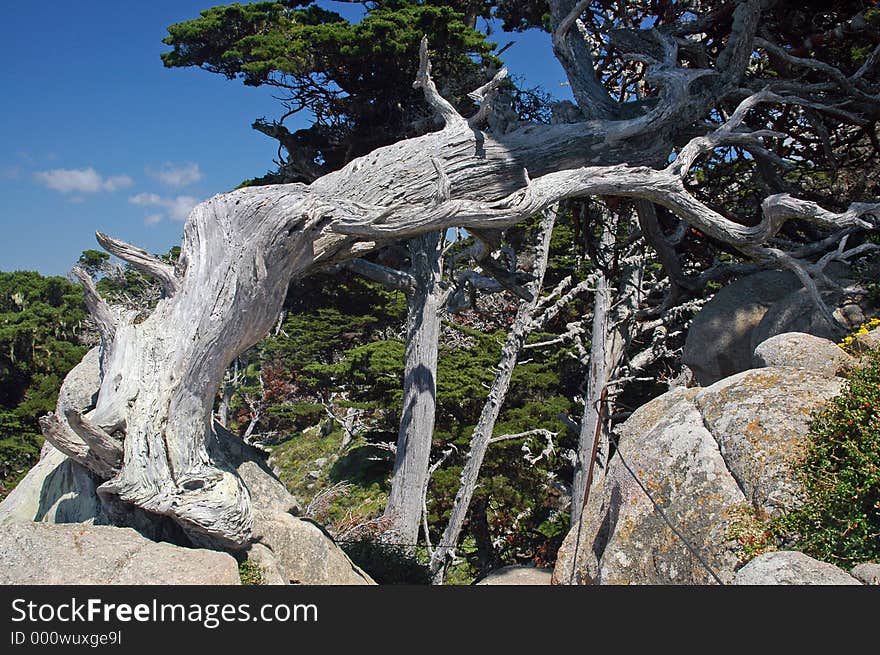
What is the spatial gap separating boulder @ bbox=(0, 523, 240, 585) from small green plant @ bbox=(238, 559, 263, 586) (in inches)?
21.7

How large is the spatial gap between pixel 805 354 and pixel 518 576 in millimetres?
6521

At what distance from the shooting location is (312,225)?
20.4 feet

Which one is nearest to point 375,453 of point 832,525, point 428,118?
point 428,118

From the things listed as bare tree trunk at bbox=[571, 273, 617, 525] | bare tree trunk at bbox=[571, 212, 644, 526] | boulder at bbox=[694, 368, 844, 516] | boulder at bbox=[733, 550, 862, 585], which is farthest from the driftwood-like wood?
bare tree trunk at bbox=[571, 273, 617, 525]

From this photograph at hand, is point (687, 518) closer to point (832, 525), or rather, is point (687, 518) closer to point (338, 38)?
point (832, 525)

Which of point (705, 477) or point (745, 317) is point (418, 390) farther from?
point (705, 477)

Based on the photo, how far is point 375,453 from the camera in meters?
15.1

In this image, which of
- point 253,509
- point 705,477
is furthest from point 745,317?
point 253,509

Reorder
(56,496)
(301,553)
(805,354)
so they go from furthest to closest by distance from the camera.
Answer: (56,496)
(301,553)
(805,354)

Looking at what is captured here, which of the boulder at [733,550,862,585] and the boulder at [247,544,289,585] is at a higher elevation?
the boulder at [247,544,289,585]

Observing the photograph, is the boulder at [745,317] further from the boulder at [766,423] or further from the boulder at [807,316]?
the boulder at [766,423]

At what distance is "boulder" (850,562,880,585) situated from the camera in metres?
3.28

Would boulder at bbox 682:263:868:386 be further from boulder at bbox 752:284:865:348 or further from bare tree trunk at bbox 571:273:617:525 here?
bare tree trunk at bbox 571:273:617:525
